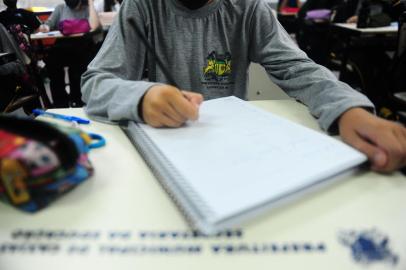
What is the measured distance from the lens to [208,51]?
0.82 metres

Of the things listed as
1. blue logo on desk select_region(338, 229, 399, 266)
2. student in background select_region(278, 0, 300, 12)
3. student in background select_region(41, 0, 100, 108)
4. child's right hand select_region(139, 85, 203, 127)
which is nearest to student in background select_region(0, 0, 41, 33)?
student in background select_region(41, 0, 100, 108)

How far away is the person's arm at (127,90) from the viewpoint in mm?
487

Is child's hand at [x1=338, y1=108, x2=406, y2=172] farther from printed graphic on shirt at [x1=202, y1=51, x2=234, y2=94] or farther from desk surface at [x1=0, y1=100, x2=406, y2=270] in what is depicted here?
printed graphic on shirt at [x1=202, y1=51, x2=234, y2=94]

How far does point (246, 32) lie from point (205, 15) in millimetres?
116

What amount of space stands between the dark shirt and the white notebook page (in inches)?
86.8

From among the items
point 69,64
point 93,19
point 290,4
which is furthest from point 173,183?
point 290,4

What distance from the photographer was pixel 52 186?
34cm

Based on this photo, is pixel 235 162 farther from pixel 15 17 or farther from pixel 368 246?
pixel 15 17

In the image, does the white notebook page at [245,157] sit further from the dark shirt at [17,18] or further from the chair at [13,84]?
the dark shirt at [17,18]

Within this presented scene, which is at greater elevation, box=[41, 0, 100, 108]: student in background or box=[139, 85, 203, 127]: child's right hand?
box=[139, 85, 203, 127]: child's right hand

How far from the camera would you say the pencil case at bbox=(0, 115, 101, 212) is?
12.5 inches

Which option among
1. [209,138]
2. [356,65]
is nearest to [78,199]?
[209,138]

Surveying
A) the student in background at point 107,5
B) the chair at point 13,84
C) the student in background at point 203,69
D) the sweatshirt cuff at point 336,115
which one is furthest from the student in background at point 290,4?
the sweatshirt cuff at point 336,115

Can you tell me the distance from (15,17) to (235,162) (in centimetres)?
255
